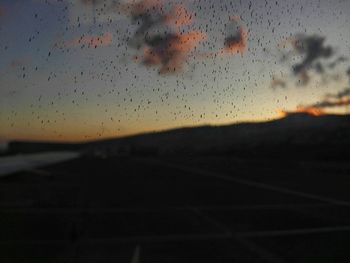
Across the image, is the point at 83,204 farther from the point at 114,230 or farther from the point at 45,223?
the point at 114,230

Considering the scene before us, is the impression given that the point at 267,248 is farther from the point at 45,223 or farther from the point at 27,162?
the point at 27,162

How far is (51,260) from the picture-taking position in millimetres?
12914

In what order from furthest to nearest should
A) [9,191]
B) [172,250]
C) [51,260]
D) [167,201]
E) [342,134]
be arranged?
[342,134]
[9,191]
[167,201]
[172,250]
[51,260]

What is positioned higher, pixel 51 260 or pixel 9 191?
pixel 9 191

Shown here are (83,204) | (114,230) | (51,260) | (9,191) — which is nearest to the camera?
(51,260)

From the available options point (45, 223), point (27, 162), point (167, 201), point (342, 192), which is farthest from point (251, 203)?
point (27, 162)

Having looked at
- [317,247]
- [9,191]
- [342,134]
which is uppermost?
[342,134]

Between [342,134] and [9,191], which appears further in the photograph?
[342,134]

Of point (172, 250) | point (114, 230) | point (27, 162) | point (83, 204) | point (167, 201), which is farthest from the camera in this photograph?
point (27, 162)

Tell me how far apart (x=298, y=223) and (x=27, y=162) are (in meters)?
25.1

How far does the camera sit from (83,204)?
25938 mm

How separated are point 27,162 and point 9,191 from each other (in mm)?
7336

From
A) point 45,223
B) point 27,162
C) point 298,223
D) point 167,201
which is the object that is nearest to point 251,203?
point 167,201

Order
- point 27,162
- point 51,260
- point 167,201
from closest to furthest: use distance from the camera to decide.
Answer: point 51,260, point 167,201, point 27,162
